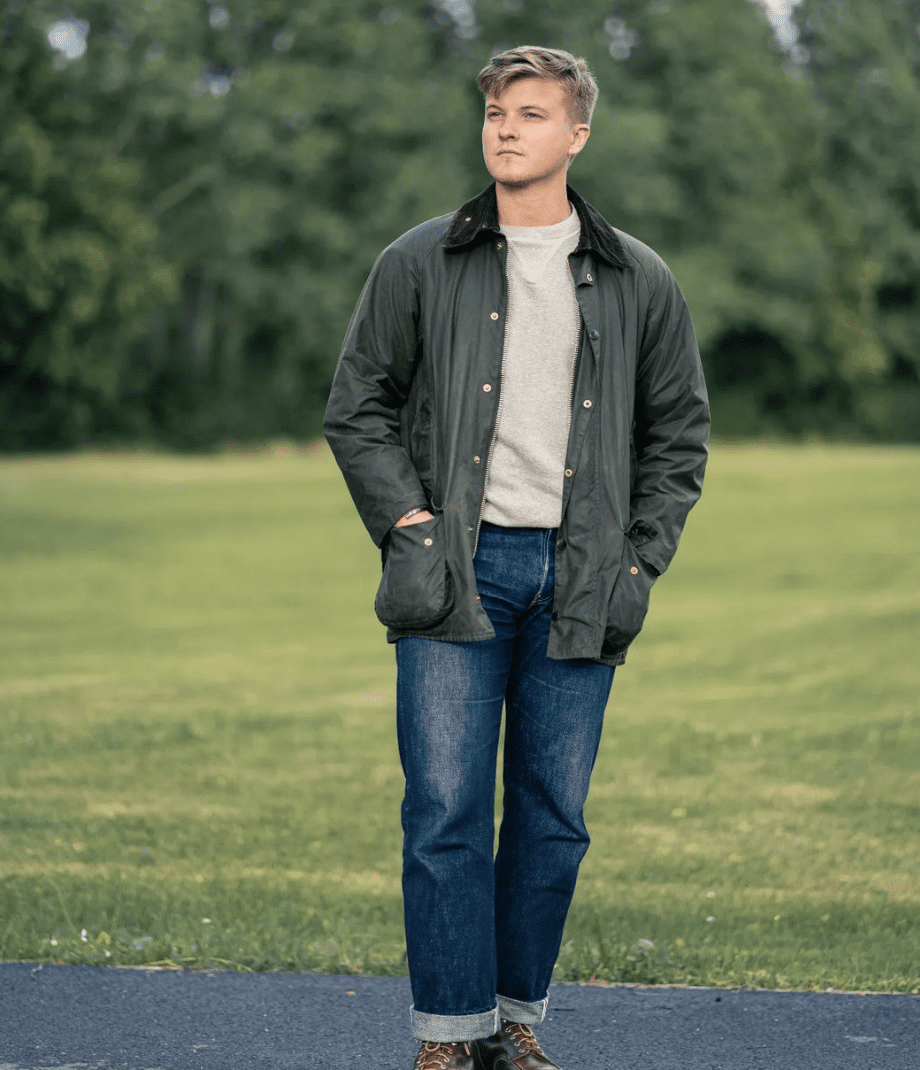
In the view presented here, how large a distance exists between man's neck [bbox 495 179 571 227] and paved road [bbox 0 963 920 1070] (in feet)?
6.09

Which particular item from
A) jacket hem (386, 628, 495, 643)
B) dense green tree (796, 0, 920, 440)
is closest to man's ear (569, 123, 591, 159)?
jacket hem (386, 628, 495, 643)

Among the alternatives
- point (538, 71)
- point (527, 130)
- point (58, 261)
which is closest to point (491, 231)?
point (527, 130)

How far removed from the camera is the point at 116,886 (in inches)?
242

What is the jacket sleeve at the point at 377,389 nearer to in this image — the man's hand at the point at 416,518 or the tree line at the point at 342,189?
the man's hand at the point at 416,518

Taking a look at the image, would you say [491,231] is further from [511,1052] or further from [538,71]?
[511,1052]

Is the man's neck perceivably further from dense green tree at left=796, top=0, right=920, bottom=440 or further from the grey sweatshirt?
dense green tree at left=796, top=0, right=920, bottom=440

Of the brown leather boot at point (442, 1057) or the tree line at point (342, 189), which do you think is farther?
the tree line at point (342, 189)

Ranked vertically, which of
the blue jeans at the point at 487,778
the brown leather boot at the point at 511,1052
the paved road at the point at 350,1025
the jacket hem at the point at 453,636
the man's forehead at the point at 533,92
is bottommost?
the paved road at the point at 350,1025

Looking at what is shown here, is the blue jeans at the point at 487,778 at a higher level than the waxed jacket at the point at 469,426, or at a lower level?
lower

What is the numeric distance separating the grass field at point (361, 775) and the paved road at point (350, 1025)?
333 millimetres

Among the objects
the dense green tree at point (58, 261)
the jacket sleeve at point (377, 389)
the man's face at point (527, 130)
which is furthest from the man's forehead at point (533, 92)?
the dense green tree at point (58, 261)

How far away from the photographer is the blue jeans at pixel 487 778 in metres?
3.63

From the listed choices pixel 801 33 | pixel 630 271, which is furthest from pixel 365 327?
pixel 801 33

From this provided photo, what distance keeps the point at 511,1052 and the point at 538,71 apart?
6.66 ft
